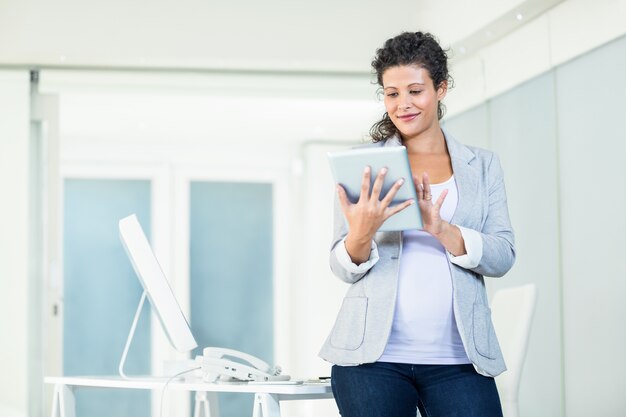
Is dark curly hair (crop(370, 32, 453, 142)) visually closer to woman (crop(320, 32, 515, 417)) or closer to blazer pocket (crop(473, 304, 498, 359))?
woman (crop(320, 32, 515, 417))

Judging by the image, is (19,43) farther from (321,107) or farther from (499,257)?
(499,257)

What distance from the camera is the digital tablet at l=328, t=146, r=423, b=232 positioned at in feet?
5.82

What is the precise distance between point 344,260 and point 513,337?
5.18ft

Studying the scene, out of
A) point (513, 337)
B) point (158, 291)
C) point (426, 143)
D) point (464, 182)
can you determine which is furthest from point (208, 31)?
point (464, 182)

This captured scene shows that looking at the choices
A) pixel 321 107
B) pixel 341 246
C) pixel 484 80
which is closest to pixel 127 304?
pixel 321 107

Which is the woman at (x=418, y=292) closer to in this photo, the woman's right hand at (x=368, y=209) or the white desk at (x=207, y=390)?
the woman's right hand at (x=368, y=209)

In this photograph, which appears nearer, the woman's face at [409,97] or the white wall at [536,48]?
the woman's face at [409,97]

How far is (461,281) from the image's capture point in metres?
1.85

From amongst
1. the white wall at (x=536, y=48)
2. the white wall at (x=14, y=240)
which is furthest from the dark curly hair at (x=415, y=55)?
the white wall at (x=14, y=240)

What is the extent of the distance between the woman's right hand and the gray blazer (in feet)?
0.28

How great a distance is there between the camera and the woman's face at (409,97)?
6.33ft

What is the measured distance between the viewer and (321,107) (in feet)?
20.1

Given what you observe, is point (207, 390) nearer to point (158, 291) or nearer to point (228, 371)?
point (228, 371)

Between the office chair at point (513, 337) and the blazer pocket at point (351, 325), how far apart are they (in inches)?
56.4
